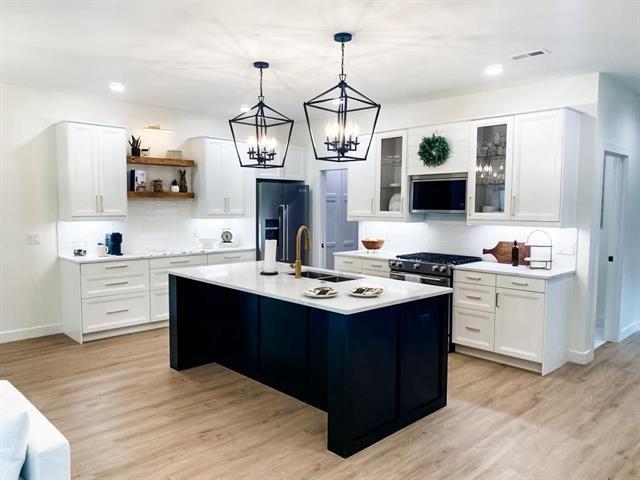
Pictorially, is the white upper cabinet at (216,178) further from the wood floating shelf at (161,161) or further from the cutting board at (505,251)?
the cutting board at (505,251)

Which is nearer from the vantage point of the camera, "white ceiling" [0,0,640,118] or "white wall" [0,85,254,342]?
"white ceiling" [0,0,640,118]

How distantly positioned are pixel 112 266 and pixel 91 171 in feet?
3.58

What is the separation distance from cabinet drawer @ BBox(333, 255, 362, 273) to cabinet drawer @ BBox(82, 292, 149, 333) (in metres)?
2.36

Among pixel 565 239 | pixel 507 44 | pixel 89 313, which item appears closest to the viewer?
pixel 507 44

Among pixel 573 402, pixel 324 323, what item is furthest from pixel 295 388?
pixel 573 402

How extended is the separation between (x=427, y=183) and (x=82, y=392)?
4.04m

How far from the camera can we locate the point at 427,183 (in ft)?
18.2

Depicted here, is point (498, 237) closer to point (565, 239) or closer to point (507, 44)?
point (565, 239)

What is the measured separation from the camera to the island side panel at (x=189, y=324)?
14.5ft

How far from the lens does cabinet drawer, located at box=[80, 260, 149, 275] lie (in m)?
5.19

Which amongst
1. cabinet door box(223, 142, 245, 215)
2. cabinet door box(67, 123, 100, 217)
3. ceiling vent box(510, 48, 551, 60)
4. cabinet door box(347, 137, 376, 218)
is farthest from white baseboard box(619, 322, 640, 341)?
cabinet door box(67, 123, 100, 217)

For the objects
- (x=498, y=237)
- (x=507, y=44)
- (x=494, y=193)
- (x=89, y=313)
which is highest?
(x=507, y=44)

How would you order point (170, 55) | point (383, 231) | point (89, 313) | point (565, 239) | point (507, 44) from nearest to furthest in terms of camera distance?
point (507, 44) < point (170, 55) < point (565, 239) < point (89, 313) < point (383, 231)

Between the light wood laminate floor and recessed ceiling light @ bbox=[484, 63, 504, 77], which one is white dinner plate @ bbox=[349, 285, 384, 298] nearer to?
the light wood laminate floor
